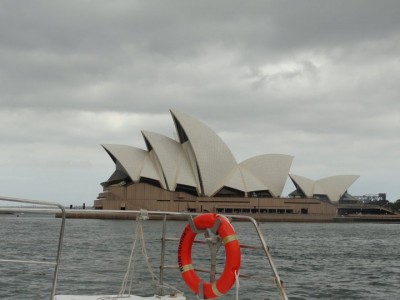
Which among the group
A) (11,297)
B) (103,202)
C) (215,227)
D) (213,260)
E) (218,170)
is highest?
(218,170)

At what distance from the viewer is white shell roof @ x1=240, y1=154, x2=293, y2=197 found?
7119cm

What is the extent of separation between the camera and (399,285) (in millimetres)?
13266

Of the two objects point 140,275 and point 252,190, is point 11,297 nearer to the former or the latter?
point 140,275

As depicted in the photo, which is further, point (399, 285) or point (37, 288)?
A: point (399, 285)

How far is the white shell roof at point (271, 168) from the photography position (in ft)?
234

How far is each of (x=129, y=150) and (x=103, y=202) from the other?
918 cm

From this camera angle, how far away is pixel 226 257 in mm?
4234

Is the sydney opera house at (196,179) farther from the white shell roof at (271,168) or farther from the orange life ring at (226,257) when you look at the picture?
the orange life ring at (226,257)

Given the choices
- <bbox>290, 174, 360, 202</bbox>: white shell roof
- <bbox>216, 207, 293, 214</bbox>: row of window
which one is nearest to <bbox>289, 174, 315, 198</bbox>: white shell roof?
<bbox>290, 174, 360, 202</bbox>: white shell roof

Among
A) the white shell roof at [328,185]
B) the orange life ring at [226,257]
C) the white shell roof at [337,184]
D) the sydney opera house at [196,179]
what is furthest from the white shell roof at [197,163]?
the orange life ring at [226,257]

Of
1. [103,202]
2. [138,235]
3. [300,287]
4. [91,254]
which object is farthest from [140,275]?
[103,202]

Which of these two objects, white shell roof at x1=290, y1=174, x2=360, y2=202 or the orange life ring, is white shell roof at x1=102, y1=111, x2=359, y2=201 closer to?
white shell roof at x1=290, y1=174, x2=360, y2=202

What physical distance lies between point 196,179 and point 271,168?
1165cm

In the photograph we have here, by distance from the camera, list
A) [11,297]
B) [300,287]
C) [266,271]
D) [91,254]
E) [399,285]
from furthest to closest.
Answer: [91,254], [266,271], [399,285], [300,287], [11,297]
